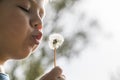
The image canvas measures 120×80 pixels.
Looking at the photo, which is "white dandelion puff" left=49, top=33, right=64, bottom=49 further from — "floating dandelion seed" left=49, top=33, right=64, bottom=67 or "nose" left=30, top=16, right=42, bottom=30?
"nose" left=30, top=16, right=42, bottom=30

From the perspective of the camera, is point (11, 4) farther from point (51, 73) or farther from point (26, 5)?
point (51, 73)

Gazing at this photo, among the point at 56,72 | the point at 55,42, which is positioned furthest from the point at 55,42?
the point at 56,72

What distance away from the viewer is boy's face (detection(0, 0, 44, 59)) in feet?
1.73

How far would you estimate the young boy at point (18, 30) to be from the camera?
527 millimetres

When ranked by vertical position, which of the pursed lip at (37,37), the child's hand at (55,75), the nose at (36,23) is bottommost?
the child's hand at (55,75)

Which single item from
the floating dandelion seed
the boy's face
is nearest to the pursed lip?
the boy's face

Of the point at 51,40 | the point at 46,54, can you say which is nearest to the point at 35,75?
the point at 46,54

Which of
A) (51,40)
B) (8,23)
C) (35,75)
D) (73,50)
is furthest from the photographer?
(73,50)

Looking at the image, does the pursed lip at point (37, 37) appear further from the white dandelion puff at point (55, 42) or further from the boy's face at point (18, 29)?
the white dandelion puff at point (55, 42)

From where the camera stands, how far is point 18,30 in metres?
0.53

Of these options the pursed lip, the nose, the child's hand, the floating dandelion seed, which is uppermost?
the nose

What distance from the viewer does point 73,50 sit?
145 centimetres

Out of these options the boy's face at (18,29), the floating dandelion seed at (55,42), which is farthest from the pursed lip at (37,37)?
the floating dandelion seed at (55,42)

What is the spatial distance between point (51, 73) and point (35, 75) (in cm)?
76
